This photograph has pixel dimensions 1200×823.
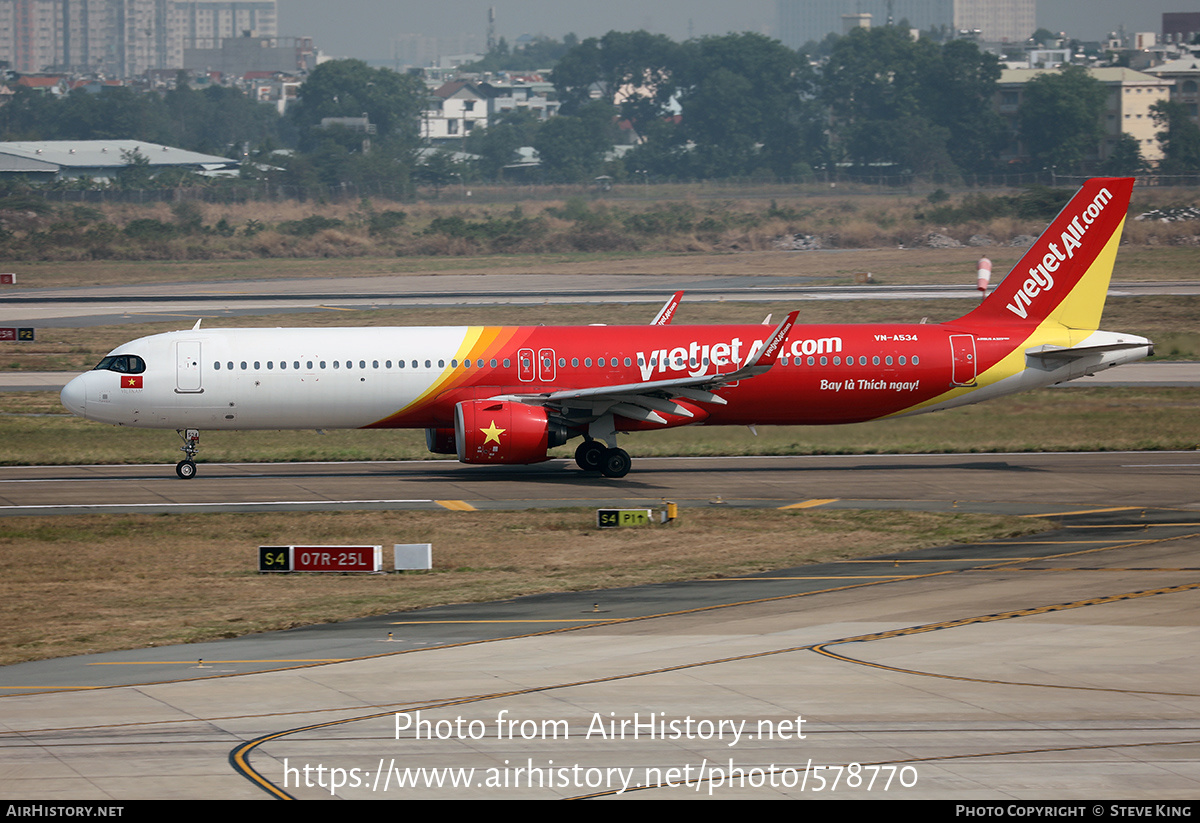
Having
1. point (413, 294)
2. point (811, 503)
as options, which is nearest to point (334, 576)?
point (811, 503)

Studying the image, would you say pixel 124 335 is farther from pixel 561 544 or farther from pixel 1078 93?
pixel 1078 93

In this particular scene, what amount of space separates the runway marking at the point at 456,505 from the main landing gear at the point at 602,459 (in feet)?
17.6

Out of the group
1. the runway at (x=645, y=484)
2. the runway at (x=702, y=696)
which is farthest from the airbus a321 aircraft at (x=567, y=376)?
the runway at (x=702, y=696)

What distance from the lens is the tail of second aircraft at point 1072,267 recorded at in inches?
1714

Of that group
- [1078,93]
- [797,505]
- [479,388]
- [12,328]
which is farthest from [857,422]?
[1078,93]

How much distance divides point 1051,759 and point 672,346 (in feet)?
85.7

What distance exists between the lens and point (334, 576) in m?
29.7

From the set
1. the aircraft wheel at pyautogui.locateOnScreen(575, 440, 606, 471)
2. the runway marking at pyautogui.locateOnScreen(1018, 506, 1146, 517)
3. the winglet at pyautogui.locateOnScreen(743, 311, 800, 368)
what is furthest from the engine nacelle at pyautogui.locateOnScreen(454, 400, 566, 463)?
the runway marking at pyautogui.locateOnScreen(1018, 506, 1146, 517)

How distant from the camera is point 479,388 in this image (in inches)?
1628

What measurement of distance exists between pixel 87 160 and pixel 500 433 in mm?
156530

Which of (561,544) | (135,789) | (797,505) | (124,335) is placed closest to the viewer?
(135,789)

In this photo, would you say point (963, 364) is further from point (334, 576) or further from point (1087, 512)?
point (334, 576)

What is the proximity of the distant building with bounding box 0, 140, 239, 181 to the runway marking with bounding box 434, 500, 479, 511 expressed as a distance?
14697cm

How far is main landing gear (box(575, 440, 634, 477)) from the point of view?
41.5m
